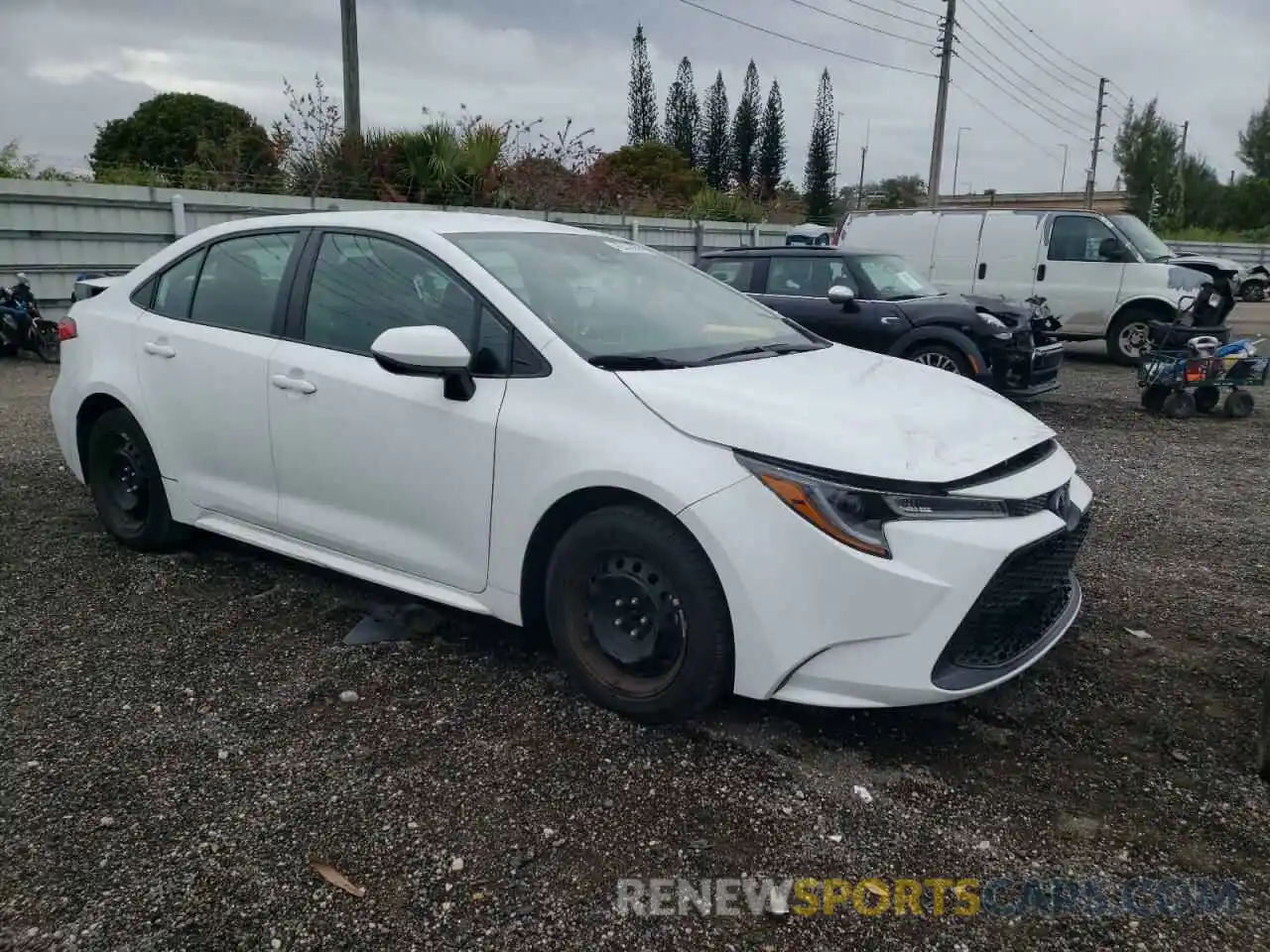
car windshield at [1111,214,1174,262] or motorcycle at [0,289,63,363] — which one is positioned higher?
car windshield at [1111,214,1174,262]

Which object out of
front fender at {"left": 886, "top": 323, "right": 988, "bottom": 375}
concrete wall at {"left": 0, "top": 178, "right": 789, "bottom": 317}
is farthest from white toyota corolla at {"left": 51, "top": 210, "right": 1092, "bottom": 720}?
concrete wall at {"left": 0, "top": 178, "right": 789, "bottom": 317}

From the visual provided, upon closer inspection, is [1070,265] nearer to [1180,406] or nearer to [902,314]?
[1180,406]

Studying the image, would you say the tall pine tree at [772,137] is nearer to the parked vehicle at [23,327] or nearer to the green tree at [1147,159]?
the green tree at [1147,159]

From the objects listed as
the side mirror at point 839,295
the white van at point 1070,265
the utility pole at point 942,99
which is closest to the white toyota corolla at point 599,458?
the side mirror at point 839,295

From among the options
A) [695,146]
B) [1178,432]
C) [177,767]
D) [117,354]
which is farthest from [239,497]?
[695,146]

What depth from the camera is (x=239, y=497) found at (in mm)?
4137

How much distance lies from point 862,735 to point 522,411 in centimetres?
148

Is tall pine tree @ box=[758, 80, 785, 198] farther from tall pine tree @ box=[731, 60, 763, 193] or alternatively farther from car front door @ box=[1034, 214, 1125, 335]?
car front door @ box=[1034, 214, 1125, 335]

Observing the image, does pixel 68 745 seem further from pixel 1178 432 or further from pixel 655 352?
pixel 1178 432

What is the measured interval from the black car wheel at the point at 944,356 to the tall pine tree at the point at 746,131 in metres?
61.8

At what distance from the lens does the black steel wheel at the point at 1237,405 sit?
9.46 m

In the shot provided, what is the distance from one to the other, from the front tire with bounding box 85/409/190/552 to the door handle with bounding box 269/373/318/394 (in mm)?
991

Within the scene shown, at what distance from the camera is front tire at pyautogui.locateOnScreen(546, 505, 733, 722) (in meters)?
2.93

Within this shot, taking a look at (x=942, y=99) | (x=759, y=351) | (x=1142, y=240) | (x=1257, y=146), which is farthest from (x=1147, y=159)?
(x=759, y=351)
